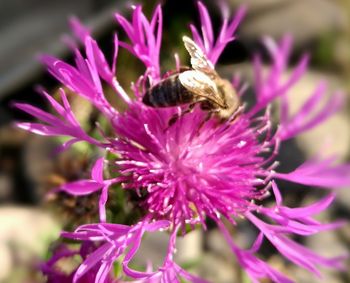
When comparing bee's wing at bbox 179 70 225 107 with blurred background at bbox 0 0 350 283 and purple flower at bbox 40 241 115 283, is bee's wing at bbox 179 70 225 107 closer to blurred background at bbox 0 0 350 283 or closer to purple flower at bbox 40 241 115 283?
purple flower at bbox 40 241 115 283

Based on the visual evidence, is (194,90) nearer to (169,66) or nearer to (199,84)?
(199,84)

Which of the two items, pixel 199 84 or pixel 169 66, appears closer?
pixel 199 84

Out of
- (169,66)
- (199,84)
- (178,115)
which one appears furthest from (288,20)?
(199,84)

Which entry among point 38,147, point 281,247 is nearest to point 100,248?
point 281,247

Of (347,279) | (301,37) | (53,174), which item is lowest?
(347,279)

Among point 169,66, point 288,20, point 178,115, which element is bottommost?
point 288,20

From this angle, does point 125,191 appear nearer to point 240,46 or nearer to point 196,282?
point 196,282

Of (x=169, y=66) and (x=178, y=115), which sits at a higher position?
(x=178, y=115)

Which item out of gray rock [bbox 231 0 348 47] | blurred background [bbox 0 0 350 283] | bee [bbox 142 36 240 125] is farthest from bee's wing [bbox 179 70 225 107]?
gray rock [bbox 231 0 348 47]
